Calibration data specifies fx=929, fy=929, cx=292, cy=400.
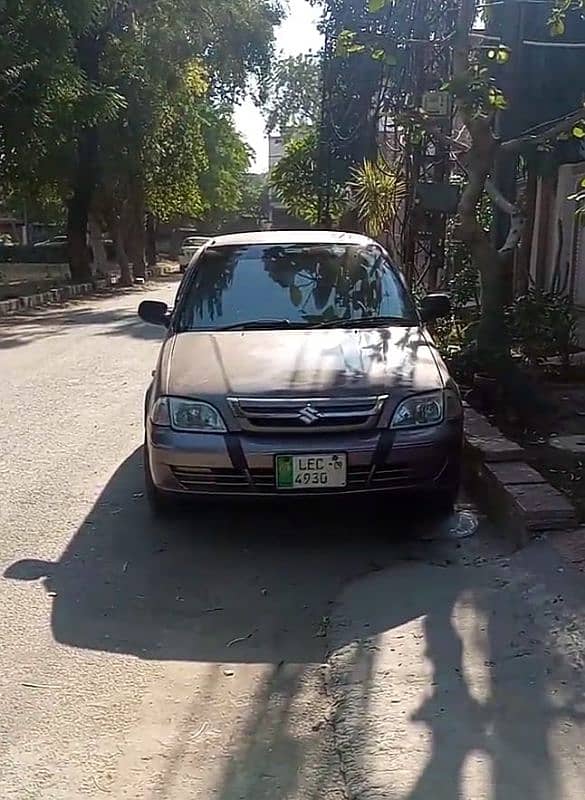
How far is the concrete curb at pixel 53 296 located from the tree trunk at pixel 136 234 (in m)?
1.07

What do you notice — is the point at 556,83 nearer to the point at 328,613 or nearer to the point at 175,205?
the point at 328,613

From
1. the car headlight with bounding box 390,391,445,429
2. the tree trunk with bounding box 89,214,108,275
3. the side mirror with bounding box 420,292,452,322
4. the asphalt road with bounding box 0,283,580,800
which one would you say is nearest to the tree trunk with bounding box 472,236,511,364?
the side mirror with bounding box 420,292,452,322

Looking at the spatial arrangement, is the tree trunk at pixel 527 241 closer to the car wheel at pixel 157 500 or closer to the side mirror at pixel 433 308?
the side mirror at pixel 433 308

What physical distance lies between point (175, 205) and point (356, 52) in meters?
26.6

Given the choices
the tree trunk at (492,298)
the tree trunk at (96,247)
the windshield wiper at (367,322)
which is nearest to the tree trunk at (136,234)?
the tree trunk at (96,247)

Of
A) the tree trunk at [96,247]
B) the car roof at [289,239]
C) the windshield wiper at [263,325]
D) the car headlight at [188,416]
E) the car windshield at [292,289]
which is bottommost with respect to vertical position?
the tree trunk at [96,247]

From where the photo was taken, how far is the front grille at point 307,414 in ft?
15.1

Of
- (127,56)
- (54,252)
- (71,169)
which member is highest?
(127,56)

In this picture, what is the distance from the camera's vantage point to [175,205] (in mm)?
33344

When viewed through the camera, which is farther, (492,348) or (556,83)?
(556,83)

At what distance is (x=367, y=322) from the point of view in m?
5.70

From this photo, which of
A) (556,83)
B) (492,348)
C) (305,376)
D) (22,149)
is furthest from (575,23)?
(22,149)

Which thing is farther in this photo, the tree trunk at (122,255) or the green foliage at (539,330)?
the tree trunk at (122,255)

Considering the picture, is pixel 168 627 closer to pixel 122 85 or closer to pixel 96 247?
pixel 122 85
